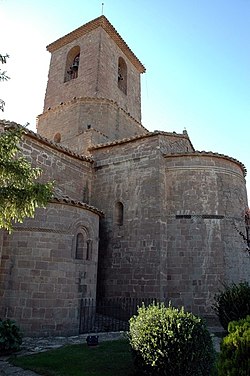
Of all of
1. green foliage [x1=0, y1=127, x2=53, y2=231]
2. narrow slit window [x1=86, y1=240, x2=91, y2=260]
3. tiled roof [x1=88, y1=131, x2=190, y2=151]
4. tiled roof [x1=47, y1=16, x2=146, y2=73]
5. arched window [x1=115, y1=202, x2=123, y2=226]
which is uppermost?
tiled roof [x1=47, y1=16, x2=146, y2=73]

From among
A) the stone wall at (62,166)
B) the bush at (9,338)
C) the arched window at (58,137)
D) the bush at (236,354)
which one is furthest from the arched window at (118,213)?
the bush at (236,354)

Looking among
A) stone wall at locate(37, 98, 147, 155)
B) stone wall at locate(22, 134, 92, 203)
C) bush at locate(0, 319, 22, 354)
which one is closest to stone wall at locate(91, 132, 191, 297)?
stone wall at locate(22, 134, 92, 203)

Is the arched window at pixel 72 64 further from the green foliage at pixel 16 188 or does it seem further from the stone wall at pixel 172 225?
the green foliage at pixel 16 188

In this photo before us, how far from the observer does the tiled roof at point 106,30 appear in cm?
1802

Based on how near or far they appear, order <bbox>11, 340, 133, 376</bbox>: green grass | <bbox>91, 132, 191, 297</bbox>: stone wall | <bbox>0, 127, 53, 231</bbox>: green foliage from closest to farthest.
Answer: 1. <bbox>11, 340, 133, 376</bbox>: green grass
2. <bbox>0, 127, 53, 231</bbox>: green foliage
3. <bbox>91, 132, 191, 297</bbox>: stone wall

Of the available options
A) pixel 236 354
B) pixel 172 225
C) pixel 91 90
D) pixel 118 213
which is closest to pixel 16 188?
pixel 236 354

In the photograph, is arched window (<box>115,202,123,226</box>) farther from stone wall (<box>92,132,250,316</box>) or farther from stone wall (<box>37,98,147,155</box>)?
stone wall (<box>37,98,147,155</box>)

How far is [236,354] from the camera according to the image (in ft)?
10.4

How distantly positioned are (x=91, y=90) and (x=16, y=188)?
12.2 metres

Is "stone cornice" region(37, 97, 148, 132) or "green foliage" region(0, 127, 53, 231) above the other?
"stone cornice" region(37, 97, 148, 132)

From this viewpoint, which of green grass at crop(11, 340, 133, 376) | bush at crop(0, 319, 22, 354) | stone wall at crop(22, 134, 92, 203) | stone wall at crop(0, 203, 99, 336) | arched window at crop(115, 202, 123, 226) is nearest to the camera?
green grass at crop(11, 340, 133, 376)

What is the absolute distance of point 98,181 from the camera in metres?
14.1

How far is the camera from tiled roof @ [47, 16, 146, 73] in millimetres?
18016

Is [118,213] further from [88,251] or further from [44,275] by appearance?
[44,275]
